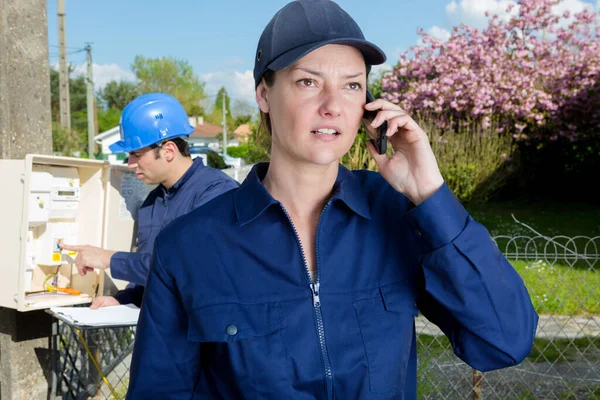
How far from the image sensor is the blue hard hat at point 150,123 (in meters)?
3.87

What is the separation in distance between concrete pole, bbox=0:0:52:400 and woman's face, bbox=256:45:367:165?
2.93 metres

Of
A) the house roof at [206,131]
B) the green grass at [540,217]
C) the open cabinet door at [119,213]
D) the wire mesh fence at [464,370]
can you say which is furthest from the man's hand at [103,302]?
the house roof at [206,131]

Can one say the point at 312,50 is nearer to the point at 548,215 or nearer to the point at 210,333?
the point at 210,333

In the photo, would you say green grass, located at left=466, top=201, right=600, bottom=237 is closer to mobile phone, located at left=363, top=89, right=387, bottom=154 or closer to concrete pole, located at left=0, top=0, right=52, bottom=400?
concrete pole, located at left=0, top=0, right=52, bottom=400

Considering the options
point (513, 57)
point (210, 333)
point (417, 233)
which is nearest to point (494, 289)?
point (417, 233)

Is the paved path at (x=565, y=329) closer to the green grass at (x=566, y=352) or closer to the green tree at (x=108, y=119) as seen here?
the green grass at (x=566, y=352)

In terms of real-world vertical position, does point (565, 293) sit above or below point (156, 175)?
below

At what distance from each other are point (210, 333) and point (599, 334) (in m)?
5.84

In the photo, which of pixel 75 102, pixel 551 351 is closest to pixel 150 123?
pixel 551 351

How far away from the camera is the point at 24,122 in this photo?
13.2ft

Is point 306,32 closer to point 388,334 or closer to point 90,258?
point 388,334

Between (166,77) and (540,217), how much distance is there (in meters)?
Result: 66.2

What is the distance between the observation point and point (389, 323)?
1555 mm

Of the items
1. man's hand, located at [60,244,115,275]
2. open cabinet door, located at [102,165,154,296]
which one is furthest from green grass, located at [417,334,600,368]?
man's hand, located at [60,244,115,275]
